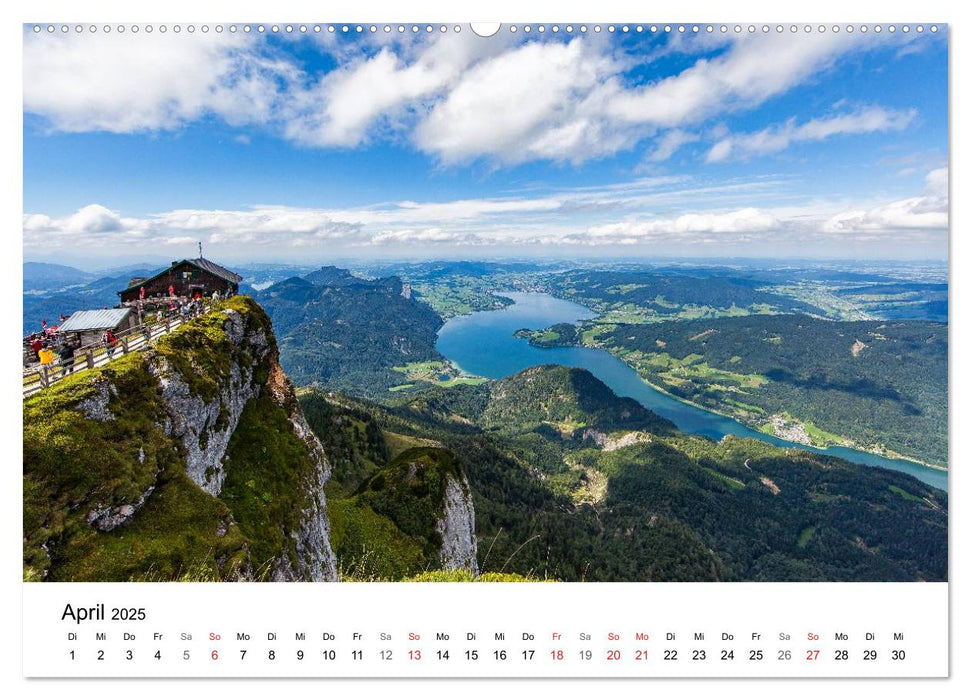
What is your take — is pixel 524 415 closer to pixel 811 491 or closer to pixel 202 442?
pixel 811 491

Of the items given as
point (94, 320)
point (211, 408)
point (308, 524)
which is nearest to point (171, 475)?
point (211, 408)

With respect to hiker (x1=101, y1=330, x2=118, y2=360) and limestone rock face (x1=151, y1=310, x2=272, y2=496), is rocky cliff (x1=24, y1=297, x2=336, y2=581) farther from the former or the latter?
hiker (x1=101, y1=330, x2=118, y2=360)

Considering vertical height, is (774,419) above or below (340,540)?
below

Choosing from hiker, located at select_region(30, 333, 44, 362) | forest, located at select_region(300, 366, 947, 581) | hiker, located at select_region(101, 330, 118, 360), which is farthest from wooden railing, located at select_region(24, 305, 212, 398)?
forest, located at select_region(300, 366, 947, 581)
